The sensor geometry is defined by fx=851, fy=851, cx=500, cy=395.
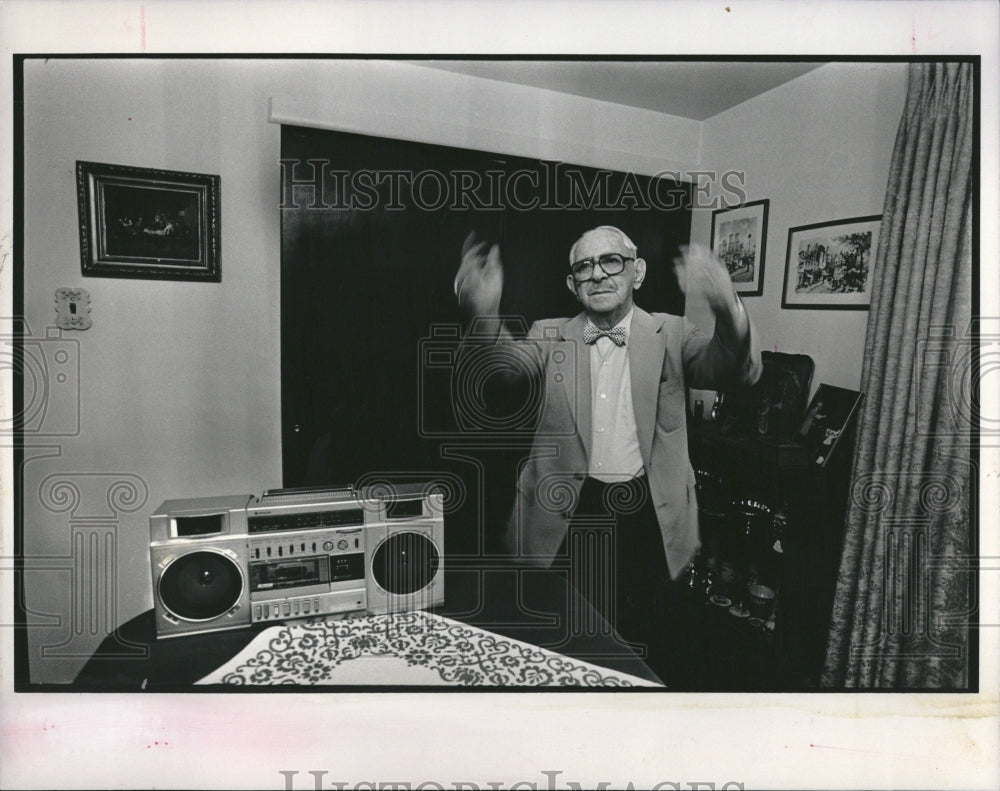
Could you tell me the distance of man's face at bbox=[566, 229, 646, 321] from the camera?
1899mm

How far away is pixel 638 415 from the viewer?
1.93 meters

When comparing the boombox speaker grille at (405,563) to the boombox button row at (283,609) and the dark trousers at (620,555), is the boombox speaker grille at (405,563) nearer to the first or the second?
the boombox button row at (283,609)

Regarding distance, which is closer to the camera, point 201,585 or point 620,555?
point 201,585

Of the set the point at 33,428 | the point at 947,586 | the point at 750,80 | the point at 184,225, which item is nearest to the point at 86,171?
the point at 184,225

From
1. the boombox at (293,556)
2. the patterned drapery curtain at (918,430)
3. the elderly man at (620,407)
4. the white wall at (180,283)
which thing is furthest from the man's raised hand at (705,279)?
the boombox at (293,556)

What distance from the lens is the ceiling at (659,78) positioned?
1895mm

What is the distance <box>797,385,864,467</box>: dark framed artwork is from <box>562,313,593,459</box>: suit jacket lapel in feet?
1.54

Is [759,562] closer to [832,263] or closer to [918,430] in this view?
[918,430]

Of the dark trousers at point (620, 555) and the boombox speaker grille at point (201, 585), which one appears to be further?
the dark trousers at point (620, 555)

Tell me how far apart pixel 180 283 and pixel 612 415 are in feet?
3.31

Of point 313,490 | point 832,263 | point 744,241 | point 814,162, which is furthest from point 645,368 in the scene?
point 313,490

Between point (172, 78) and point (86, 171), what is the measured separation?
28 cm

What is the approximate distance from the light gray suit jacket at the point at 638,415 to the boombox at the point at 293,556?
0.24 m

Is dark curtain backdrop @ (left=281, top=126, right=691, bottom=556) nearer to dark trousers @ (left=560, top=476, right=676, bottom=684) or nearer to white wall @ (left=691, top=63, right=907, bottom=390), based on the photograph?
white wall @ (left=691, top=63, right=907, bottom=390)
